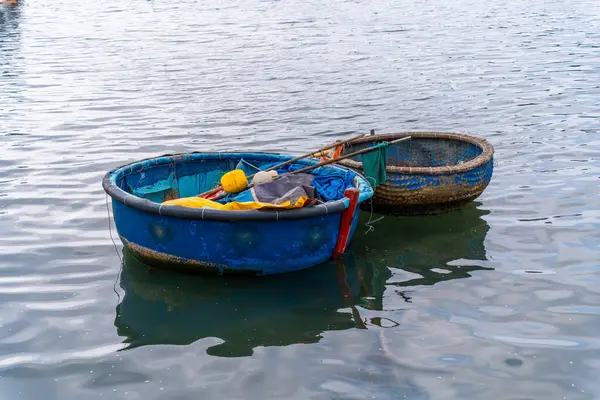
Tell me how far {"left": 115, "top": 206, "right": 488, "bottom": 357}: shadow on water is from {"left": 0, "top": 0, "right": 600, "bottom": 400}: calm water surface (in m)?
0.02

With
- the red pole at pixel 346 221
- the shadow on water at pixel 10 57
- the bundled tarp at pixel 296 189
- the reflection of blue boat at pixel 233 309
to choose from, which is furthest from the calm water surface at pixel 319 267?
the bundled tarp at pixel 296 189

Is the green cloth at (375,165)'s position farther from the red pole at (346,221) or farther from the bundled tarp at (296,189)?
the red pole at (346,221)

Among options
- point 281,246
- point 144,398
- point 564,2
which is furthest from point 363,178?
point 564,2

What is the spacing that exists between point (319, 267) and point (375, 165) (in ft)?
4.06

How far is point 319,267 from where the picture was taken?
6992 mm

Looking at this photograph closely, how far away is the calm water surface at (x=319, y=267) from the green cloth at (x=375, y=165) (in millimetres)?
682

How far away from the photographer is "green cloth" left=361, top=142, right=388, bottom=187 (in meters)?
7.38

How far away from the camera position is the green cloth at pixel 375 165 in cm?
738

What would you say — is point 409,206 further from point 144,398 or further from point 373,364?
point 144,398

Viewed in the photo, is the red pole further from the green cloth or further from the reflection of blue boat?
the green cloth

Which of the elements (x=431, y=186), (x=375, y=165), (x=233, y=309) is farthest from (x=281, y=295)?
(x=431, y=186)

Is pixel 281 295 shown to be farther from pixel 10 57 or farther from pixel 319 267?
pixel 10 57

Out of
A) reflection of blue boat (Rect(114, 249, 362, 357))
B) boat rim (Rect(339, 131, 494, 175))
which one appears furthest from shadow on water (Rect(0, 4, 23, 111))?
reflection of blue boat (Rect(114, 249, 362, 357))

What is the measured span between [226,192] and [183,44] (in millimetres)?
15593
